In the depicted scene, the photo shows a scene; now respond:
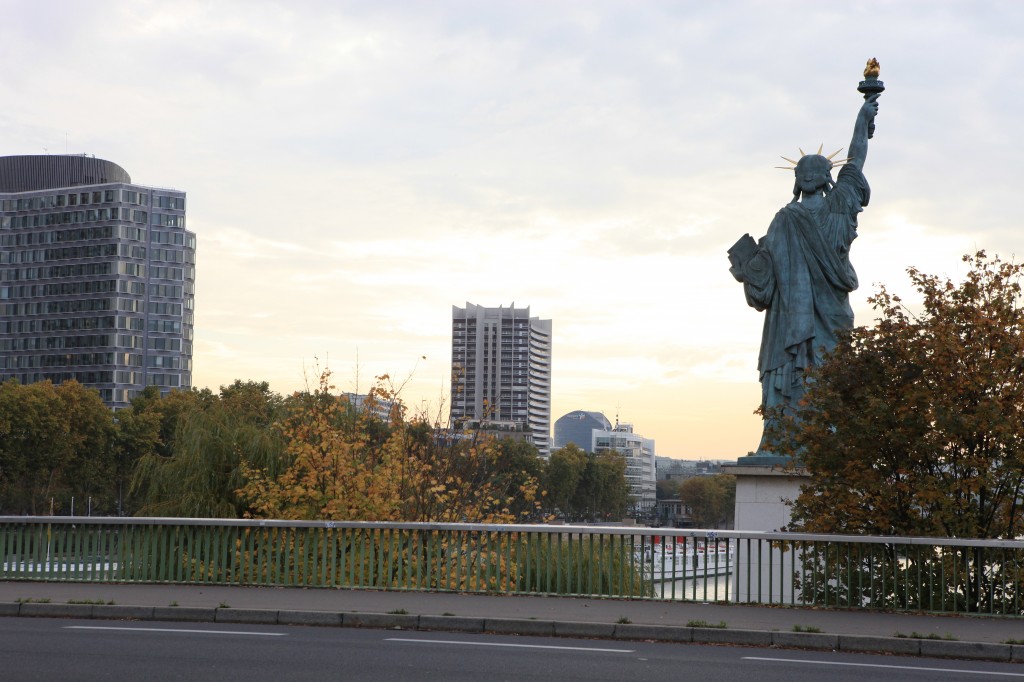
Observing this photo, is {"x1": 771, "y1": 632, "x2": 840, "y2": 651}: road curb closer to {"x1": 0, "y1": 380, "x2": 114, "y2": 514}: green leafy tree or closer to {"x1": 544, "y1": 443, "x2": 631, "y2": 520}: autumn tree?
{"x1": 0, "y1": 380, "x2": 114, "y2": 514}: green leafy tree

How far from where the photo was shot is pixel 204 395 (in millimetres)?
95250

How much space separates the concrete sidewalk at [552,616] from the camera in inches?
523

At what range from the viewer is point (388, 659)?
11516 millimetres

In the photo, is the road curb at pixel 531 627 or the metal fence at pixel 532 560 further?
the metal fence at pixel 532 560

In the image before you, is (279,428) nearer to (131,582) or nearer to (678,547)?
(131,582)

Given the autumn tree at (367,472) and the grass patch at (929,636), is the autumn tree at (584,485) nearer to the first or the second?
the autumn tree at (367,472)

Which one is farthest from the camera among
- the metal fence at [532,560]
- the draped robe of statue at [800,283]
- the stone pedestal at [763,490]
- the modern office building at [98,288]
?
the modern office building at [98,288]

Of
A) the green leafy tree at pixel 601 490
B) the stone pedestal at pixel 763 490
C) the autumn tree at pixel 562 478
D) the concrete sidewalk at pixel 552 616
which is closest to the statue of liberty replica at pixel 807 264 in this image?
the stone pedestal at pixel 763 490

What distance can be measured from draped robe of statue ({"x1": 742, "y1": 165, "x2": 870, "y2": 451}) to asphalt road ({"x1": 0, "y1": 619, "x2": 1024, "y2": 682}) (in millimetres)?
13393

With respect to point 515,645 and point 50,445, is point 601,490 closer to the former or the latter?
point 50,445

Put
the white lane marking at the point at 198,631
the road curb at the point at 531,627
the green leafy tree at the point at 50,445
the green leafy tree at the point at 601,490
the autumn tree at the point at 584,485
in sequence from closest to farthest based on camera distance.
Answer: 1. the road curb at the point at 531,627
2. the white lane marking at the point at 198,631
3. the green leafy tree at the point at 50,445
4. the autumn tree at the point at 584,485
5. the green leafy tree at the point at 601,490

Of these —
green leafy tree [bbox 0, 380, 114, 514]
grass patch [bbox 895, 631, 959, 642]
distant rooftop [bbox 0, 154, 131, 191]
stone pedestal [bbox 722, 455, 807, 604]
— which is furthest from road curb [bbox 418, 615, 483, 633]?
distant rooftop [bbox 0, 154, 131, 191]

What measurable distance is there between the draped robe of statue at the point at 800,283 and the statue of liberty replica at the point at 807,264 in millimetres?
21

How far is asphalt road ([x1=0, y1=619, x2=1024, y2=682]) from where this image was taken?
1064 cm
